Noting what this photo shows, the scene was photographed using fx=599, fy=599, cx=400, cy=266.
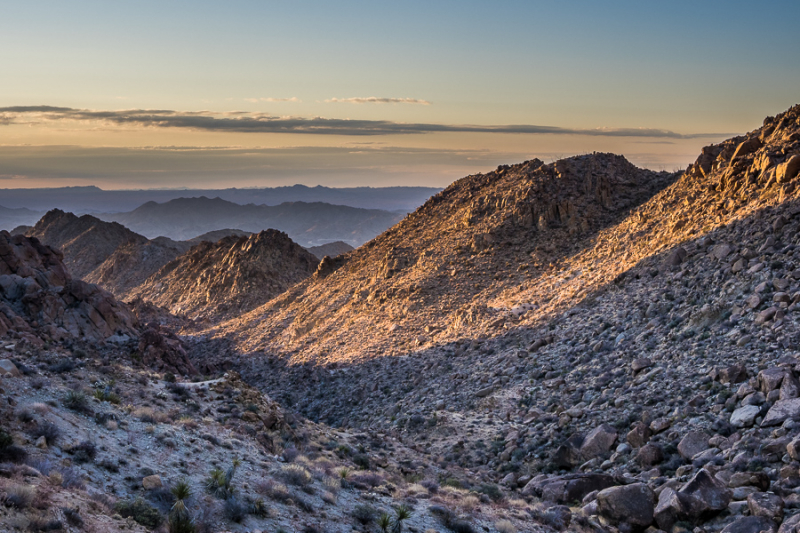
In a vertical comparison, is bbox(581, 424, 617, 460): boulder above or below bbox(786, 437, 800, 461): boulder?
below

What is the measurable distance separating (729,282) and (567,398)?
6590 mm

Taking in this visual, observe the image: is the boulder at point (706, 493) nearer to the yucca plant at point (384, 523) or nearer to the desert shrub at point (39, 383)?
the yucca plant at point (384, 523)

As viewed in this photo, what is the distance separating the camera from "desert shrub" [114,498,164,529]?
905 centimetres

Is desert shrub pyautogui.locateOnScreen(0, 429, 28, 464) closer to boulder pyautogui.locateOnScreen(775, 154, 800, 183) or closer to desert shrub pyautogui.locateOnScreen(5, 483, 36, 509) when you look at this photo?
desert shrub pyautogui.locateOnScreen(5, 483, 36, 509)

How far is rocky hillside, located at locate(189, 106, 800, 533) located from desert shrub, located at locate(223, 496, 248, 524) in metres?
6.45

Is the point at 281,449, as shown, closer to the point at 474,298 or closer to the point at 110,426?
the point at 110,426

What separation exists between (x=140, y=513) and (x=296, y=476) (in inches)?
147

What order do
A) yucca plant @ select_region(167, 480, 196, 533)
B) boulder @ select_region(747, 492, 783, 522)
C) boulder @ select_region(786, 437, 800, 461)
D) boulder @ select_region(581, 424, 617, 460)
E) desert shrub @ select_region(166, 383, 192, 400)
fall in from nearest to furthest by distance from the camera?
1. yucca plant @ select_region(167, 480, 196, 533)
2. boulder @ select_region(747, 492, 783, 522)
3. boulder @ select_region(786, 437, 800, 461)
4. boulder @ select_region(581, 424, 617, 460)
5. desert shrub @ select_region(166, 383, 192, 400)

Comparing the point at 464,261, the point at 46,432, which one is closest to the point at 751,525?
the point at 46,432

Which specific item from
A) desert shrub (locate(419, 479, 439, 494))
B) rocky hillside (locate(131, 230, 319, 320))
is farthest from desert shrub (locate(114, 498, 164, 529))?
rocky hillside (locate(131, 230, 319, 320))

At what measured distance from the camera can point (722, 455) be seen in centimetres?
1331

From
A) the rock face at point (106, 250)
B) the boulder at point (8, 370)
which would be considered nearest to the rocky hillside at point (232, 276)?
the rock face at point (106, 250)

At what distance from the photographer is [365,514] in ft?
37.4

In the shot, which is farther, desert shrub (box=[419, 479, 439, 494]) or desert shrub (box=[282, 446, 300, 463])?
desert shrub (box=[282, 446, 300, 463])
